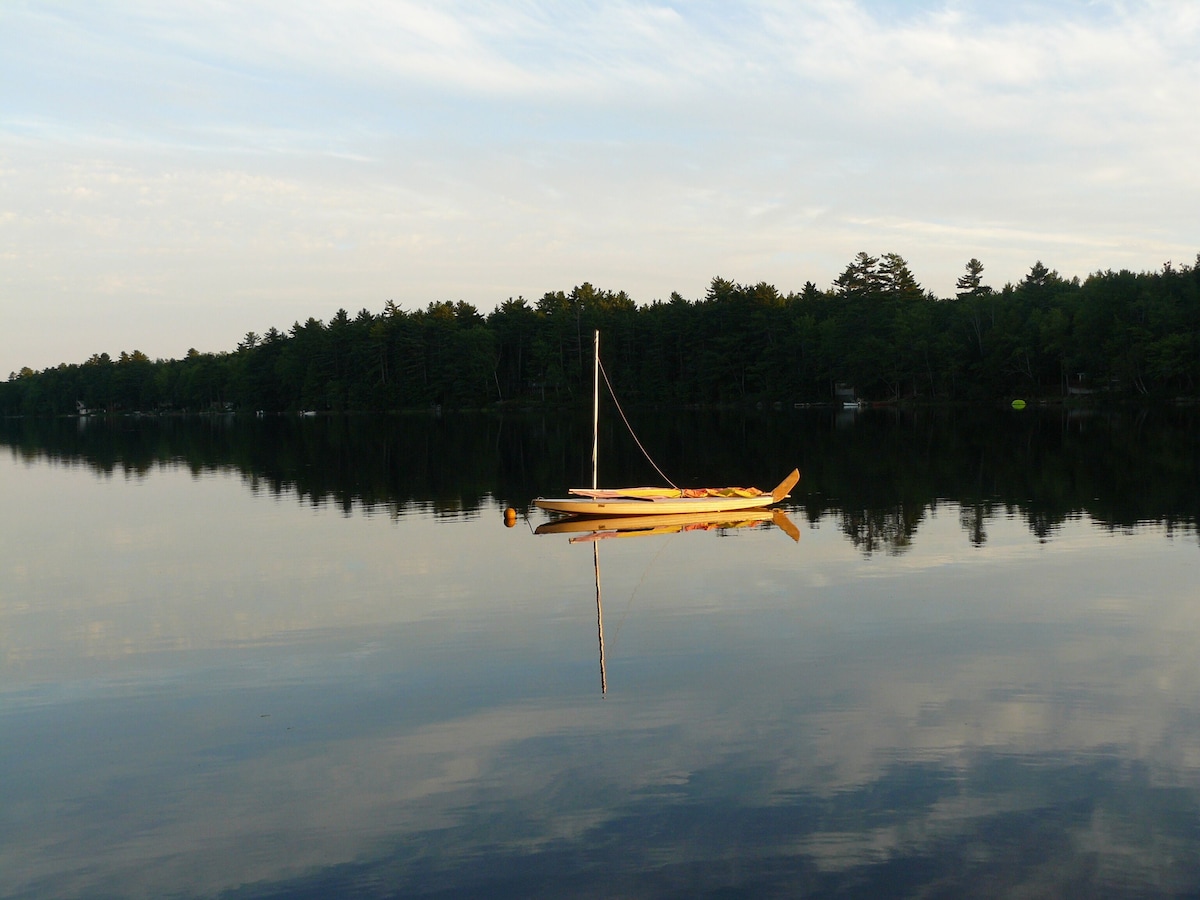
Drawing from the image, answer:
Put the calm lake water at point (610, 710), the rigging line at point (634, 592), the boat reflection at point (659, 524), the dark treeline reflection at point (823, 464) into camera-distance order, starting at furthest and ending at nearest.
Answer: the dark treeline reflection at point (823, 464), the boat reflection at point (659, 524), the rigging line at point (634, 592), the calm lake water at point (610, 710)

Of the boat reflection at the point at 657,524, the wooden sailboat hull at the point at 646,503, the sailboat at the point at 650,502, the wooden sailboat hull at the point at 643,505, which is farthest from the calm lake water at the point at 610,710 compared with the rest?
the sailboat at the point at 650,502

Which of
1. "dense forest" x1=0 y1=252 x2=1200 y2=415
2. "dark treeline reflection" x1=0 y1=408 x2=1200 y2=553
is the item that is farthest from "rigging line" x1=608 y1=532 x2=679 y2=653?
"dense forest" x1=0 y1=252 x2=1200 y2=415

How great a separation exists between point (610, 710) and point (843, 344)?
149405 mm

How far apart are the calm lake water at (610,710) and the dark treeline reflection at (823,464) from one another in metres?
3.37

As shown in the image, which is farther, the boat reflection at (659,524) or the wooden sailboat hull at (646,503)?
the wooden sailboat hull at (646,503)

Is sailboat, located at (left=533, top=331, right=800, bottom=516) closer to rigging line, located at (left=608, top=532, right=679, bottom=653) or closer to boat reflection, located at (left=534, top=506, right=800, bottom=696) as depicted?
boat reflection, located at (left=534, top=506, right=800, bottom=696)

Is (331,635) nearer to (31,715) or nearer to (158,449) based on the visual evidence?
(31,715)

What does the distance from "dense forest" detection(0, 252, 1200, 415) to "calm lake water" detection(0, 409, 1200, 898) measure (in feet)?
359

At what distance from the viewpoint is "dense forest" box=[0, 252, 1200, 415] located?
135m

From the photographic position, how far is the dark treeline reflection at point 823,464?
40312 millimetres

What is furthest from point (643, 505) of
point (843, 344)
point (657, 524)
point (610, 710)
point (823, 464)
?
point (843, 344)

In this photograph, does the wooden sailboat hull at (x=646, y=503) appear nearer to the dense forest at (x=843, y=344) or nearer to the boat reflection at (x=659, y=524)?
the boat reflection at (x=659, y=524)

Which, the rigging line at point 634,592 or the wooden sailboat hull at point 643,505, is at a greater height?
the wooden sailboat hull at point 643,505

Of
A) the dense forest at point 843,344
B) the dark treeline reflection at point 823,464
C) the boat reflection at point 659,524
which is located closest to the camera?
the boat reflection at point 659,524
